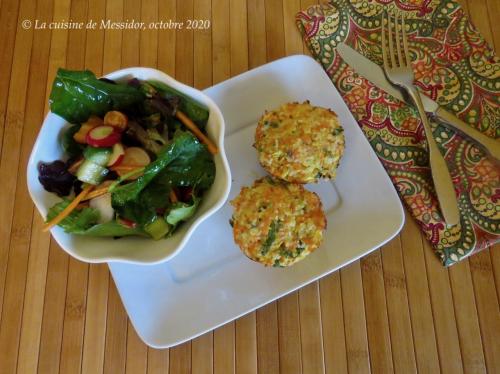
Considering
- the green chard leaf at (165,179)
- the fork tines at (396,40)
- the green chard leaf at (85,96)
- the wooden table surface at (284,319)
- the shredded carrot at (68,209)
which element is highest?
the green chard leaf at (85,96)

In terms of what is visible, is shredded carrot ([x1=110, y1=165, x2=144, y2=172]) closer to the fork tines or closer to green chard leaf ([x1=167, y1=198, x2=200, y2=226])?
green chard leaf ([x1=167, y1=198, x2=200, y2=226])

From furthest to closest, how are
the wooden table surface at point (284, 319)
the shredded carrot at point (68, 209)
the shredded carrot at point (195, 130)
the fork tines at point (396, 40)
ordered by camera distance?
the fork tines at point (396, 40), the wooden table surface at point (284, 319), the shredded carrot at point (195, 130), the shredded carrot at point (68, 209)

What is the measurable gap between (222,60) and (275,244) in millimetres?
604

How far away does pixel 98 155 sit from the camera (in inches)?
35.4

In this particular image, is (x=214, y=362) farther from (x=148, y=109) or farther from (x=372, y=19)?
(x=372, y=19)

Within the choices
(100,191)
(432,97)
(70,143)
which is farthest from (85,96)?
(432,97)

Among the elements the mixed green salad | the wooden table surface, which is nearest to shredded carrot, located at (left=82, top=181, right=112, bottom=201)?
the mixed green salad

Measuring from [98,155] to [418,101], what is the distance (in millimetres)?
852

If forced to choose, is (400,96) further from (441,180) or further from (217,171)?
(217,171)

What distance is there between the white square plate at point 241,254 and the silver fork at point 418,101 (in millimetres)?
151

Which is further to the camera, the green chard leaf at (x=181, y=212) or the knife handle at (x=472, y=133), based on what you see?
the knife handle at (x=472, y=133)

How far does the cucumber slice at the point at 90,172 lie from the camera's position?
902 millimetres

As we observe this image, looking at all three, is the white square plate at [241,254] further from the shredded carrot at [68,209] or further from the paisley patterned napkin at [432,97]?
the shredded carrot at [68,209]

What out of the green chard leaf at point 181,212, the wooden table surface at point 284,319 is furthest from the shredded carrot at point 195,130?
the wooden table surface at point 284,319
